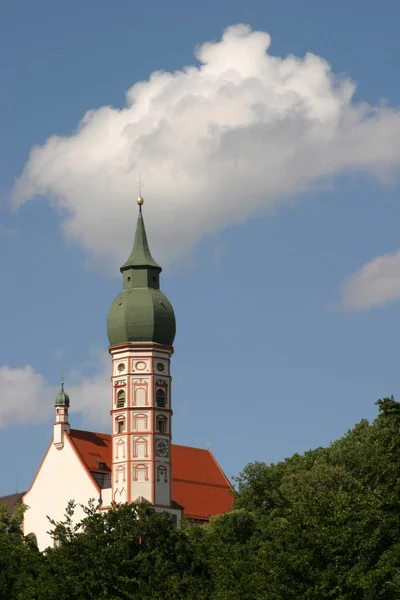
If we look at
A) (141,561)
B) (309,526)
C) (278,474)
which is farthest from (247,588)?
(278,474)

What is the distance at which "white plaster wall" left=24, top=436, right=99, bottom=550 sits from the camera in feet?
357

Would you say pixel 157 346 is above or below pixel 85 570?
above

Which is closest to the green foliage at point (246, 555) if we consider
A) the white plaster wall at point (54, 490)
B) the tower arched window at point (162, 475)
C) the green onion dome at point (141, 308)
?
the tower arched window at point (162, 475)

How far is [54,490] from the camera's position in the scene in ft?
363

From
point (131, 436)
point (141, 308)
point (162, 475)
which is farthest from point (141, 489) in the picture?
point (141, 308)

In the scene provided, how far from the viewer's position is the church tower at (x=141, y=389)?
104 meters

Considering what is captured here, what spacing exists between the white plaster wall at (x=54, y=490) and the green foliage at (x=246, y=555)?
87.5 feet

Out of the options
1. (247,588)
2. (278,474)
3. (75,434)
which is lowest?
(247,588)

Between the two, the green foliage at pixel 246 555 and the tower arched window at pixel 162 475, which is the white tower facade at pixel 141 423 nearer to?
the tower arched window at pixel 162 475

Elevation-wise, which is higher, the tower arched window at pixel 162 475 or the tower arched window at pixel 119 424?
the tower arched window at pixel 119 424

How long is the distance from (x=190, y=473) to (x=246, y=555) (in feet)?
161

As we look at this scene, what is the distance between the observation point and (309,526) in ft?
185

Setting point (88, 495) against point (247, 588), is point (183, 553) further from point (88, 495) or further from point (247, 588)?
point (88, 495)

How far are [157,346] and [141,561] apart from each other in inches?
1738
